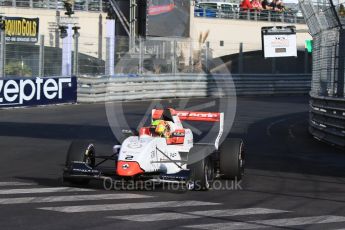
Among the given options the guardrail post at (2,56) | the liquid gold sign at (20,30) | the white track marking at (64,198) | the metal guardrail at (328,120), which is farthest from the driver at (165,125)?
the liquid gold sign at (20,30)

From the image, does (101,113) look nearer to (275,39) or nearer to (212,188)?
(275,39)

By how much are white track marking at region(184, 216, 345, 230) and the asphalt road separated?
0.01 meters

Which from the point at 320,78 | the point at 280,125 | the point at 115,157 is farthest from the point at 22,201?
the point at 280,125

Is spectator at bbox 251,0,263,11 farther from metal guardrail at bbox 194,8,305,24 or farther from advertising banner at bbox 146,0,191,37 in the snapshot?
advertising banner at bbox 146,0,191,37

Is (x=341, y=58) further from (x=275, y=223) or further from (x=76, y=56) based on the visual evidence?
(x=76, y=56)

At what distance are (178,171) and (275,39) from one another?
1762 cm

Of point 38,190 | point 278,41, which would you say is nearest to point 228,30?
point 278,41

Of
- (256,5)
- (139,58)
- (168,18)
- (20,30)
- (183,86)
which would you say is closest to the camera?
(139,58)

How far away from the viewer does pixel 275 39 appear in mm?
27562

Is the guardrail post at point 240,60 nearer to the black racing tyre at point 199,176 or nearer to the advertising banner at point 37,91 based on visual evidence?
the advertising banner at point 37,91

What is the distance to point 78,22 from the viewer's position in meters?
37.8

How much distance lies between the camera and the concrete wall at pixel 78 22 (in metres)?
31.2

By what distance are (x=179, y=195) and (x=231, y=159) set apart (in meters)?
1.53

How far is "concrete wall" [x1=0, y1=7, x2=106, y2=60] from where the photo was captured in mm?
31203
